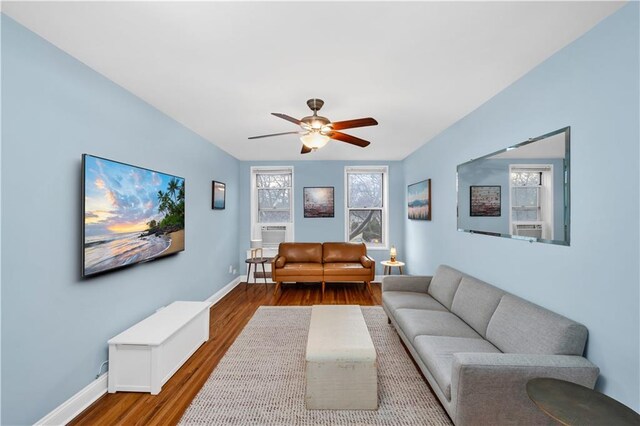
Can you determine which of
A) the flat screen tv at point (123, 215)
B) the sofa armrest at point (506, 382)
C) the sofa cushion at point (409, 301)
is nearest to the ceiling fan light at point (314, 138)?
the flat screen tv at point (123, 215)

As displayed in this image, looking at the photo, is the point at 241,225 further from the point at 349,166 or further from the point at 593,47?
the point at 593,47

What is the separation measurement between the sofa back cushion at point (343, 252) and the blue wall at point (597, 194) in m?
3.10

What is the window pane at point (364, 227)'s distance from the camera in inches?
230

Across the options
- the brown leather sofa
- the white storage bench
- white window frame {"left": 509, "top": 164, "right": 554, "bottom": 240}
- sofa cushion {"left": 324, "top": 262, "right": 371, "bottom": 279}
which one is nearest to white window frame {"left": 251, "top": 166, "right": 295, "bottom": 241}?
the brown leather sofa

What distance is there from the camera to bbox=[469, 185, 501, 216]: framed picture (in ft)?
8.27

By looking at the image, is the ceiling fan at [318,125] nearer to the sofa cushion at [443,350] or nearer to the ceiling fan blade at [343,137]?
the ceiling fan blade at [343,137]

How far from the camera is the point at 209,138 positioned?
13.2 feet

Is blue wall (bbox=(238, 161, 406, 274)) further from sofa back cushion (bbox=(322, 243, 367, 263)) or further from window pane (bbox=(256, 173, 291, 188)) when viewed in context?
sofa back cushion (bbox=(322, 243, 367, 263))

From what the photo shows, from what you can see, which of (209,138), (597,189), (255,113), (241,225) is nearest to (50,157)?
(255,113)

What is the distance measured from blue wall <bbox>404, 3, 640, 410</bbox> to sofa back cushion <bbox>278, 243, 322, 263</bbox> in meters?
3.43

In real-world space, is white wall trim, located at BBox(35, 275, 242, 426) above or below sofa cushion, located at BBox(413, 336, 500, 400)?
below

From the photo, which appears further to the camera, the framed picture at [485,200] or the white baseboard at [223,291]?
the white baseboard at [223,291]

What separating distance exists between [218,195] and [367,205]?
3.02m

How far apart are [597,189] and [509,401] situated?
1.32 metres
